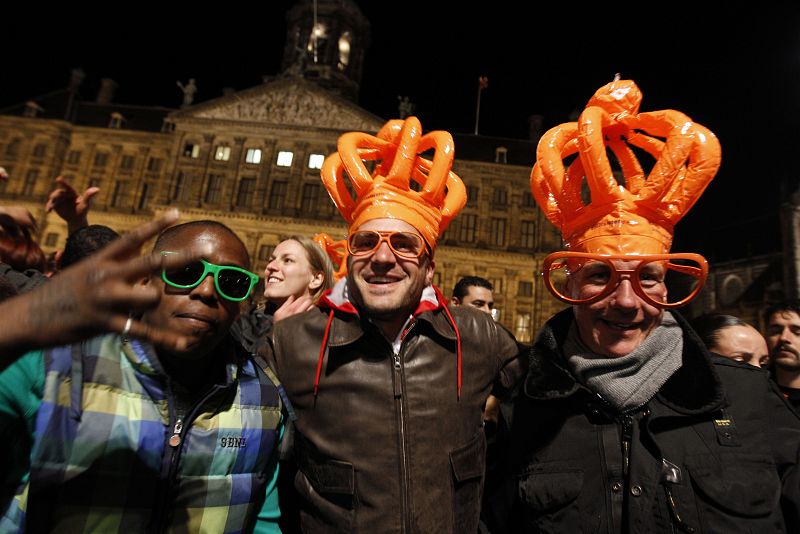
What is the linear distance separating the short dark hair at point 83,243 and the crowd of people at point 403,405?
0.44 meters

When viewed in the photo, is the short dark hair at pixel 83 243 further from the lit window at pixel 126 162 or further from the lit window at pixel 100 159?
the lit window at pixel 100 159

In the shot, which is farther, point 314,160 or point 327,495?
point 314,160

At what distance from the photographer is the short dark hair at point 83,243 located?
3342mm

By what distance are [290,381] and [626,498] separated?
180cm

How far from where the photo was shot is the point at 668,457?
2047 millimetres

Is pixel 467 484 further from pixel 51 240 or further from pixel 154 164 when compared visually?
pixel 51 240

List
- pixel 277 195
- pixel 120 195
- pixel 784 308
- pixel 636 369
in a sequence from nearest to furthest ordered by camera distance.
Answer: pixel 636 369
pixel 784 308
pixel 277 195
pixel 120 195

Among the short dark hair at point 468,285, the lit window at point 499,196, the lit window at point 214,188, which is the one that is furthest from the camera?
the lit window at point 499,196

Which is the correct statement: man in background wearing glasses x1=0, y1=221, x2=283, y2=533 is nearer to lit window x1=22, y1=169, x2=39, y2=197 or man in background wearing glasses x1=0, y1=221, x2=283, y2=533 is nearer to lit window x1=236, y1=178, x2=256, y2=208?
lit window x1=236, y1=178, x2=256, y2=208

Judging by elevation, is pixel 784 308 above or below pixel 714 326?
above

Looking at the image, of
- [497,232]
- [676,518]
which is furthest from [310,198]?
[676,518]

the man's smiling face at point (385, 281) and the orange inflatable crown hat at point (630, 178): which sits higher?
the orange inflatable crown hat at point (630, 178)

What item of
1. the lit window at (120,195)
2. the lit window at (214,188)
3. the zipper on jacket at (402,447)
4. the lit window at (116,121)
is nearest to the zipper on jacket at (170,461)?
the zipper on jacket at (402,447)

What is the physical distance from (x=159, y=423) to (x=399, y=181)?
185cm
